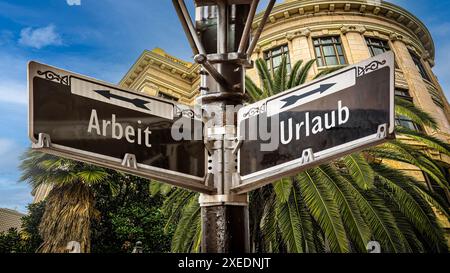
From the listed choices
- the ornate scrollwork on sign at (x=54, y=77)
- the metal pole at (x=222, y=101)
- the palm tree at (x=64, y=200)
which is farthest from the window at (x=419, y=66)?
the ornate scrollwork on sign at (x=54, y=77)

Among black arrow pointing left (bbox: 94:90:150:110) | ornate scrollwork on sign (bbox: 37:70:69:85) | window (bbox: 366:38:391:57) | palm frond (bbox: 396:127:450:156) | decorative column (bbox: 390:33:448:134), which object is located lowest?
black arrow pointing left (bbox: 94:90:150:110)

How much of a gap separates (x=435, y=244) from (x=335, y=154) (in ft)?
33.4

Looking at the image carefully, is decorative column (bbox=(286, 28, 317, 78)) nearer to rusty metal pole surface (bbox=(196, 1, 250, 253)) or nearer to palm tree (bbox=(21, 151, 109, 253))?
palm tree (bbox=(21, 151, 109, 253))

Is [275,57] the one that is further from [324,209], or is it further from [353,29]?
[324,209]

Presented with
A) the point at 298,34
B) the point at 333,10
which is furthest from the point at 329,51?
the point at 333,10

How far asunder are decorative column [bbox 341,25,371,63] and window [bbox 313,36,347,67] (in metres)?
0.47

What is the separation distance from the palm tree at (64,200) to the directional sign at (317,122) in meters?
12.6

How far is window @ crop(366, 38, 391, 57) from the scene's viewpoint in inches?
942

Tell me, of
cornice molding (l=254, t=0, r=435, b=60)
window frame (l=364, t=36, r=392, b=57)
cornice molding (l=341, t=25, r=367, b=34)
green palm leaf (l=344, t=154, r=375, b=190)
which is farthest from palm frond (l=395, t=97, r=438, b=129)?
cornice molding (l=254, t=0, r=435, b=60)

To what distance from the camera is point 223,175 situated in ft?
7.81

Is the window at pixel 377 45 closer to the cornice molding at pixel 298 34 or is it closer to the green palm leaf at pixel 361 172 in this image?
the cornice molding at pixel 298 34

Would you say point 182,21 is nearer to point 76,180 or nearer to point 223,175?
point 223,175

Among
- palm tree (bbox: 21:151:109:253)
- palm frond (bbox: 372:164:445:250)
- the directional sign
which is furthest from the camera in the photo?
palm tree (bbox: 21:151:109:253)
